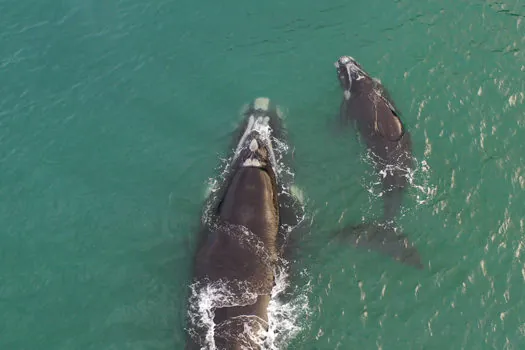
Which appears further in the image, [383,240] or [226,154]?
[226,154]

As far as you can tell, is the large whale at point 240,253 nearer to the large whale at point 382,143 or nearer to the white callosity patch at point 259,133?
the white callosity patch at point 259,133

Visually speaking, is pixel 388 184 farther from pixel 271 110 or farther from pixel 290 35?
pixel 290 35

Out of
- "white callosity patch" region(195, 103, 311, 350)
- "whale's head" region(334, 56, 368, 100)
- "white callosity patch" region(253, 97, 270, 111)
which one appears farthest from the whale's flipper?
"white callosity patch" region(253, 97, 270, 111)

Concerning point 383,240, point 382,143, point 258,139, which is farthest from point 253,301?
point 382,143

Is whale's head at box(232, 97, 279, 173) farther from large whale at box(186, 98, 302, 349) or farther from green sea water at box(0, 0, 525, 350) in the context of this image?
green sea water at box(0, 0, 525, 350)

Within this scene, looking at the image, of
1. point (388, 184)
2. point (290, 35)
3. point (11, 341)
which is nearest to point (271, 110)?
point (290, 35)

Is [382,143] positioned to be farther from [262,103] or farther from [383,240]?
[262,103]
